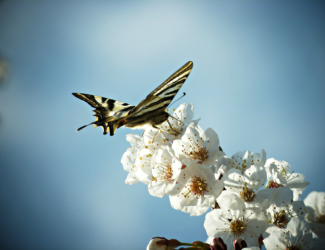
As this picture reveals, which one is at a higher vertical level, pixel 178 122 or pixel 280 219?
pixel 178 122

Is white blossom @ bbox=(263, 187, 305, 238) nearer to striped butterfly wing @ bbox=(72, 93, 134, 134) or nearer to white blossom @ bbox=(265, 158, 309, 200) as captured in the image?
white blossom @ bbox=(265, 158, 309, 200)

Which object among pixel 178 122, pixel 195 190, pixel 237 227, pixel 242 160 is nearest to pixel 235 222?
pixel 237 227

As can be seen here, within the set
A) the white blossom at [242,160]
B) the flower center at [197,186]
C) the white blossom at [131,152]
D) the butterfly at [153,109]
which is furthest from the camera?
the white blossom at [131,152]

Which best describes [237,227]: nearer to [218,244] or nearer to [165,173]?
[218,244]

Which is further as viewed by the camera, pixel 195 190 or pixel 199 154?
pixel 199 154

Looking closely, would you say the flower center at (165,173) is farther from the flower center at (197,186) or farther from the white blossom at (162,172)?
the flower center at (197,186)

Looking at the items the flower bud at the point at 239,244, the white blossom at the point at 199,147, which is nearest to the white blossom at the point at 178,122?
the white blossom at the point at 199,147

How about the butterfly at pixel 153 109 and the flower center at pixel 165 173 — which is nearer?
the flower center at pixel 165 173

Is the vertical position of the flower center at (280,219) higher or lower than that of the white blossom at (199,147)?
lower

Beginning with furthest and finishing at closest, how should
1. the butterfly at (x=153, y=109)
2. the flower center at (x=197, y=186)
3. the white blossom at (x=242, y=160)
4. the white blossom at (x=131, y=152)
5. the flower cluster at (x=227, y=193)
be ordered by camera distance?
the white blossom at (x=131, y=152) → the butterfly at (x=153, y=109) → the white blossom at (x=242, y=160) → the flower center at (x=197, y=186) → the flower cluster at (x=227, y=193)
